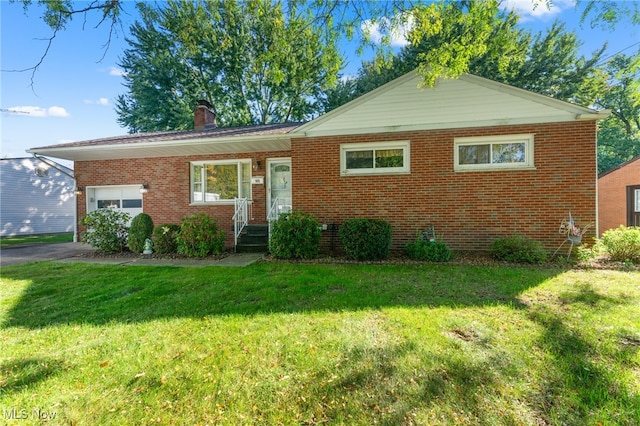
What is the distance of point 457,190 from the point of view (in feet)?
23.4

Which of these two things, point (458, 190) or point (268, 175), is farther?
point (268, 175)

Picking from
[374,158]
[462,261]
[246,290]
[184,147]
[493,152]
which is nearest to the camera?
[246,290]

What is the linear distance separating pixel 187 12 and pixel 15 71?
287cm

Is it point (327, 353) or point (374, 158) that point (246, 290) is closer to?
point (327, 353)

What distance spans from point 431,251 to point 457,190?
191 cm

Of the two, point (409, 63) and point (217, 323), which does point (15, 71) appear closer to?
point (217, 323)

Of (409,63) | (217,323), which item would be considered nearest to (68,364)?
(217,323)

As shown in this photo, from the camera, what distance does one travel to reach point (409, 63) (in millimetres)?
16531

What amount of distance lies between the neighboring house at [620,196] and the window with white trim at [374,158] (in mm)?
11703

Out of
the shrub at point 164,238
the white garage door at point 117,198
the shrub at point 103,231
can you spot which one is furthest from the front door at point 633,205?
the white garage door at point 117,198

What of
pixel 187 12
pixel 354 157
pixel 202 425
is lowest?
pixel 202 425

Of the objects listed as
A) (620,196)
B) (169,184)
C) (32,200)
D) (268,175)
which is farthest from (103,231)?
(620,196)

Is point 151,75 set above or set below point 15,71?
above

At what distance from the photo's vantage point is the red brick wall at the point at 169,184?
9.41 meters
